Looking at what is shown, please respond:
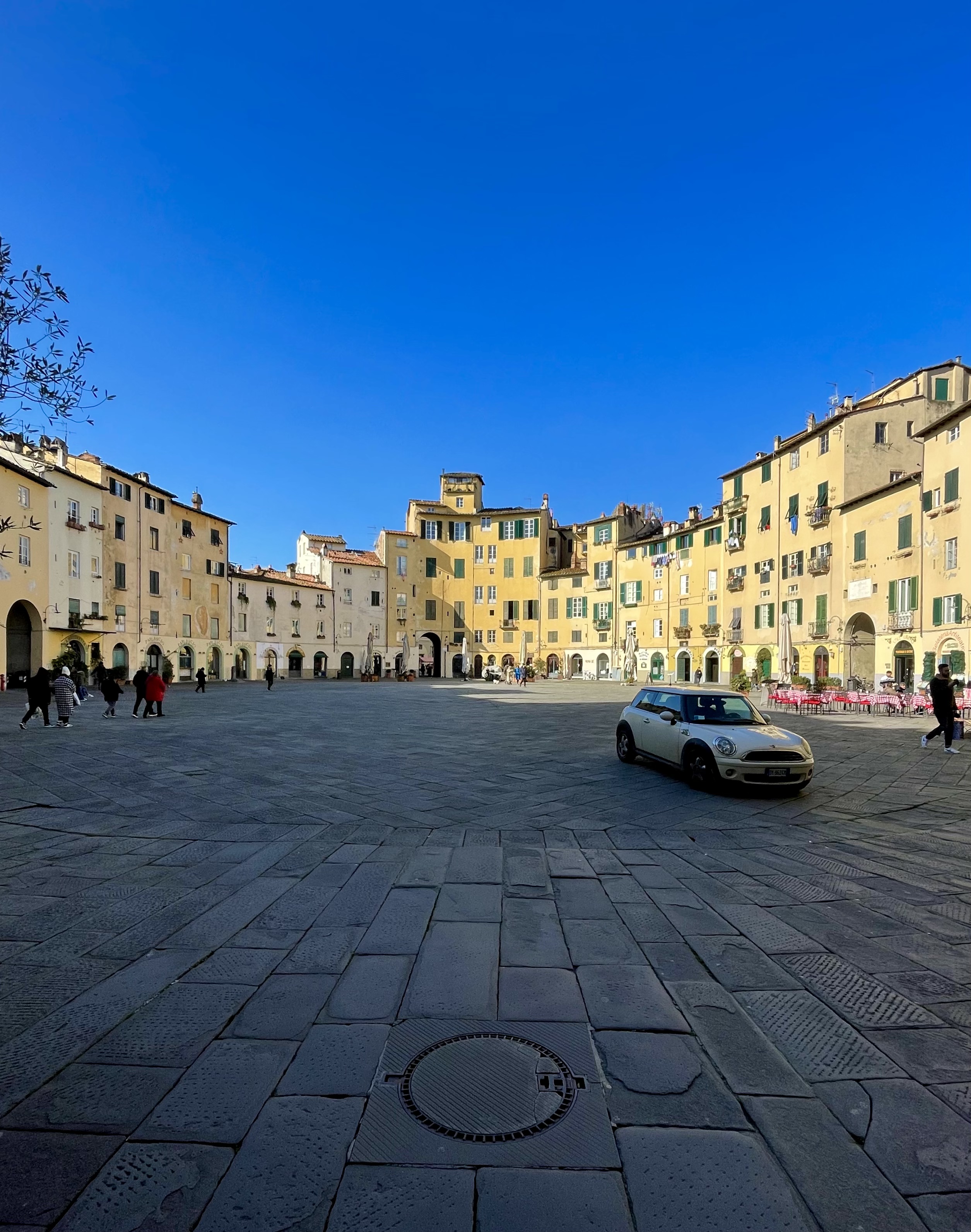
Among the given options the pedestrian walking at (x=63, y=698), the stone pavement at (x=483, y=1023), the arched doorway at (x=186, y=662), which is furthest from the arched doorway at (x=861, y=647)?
the arched doorway at (x=186, y=662)

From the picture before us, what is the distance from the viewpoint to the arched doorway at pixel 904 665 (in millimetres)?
26703

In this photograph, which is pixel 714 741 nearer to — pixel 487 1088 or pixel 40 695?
pixel 487 1088

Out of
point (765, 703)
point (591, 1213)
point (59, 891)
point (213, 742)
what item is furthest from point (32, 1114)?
point (765, 703)

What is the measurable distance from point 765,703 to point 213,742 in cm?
2222

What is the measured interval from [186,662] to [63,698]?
29876mm

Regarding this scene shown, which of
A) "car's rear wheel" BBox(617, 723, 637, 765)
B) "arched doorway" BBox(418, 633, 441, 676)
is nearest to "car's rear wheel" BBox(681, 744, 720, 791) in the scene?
"car's rear wheel" BBox(617, 723, 637, 765)

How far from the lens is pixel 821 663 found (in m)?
32.4

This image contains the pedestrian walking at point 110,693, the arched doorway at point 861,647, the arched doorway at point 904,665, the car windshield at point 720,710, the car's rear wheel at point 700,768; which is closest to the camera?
the car's rear wheel at point 700,768

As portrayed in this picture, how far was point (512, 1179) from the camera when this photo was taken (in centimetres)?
209

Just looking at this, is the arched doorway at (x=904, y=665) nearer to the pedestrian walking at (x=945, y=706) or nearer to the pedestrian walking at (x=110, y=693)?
the pedestrian walking at (x=945, y=706)

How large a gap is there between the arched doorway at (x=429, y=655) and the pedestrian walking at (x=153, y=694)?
40.7m

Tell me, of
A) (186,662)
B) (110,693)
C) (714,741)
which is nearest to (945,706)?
(714,741)

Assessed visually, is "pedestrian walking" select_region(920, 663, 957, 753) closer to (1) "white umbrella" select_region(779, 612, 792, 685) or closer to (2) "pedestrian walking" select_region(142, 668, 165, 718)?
(1) "white umbrella" select_region(779, 612, 792, 685)

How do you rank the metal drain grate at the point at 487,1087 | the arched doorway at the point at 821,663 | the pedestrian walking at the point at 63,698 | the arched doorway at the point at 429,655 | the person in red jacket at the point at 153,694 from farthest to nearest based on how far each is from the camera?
1. the arched doorway at the point at 429,655
2. the arched doorway at the point at 821,663
3. the person in red jacket at the point at 153,694
4. the pedestrian walking at the point at 63,698
5. the metal drain grate at the point at 487,1087
